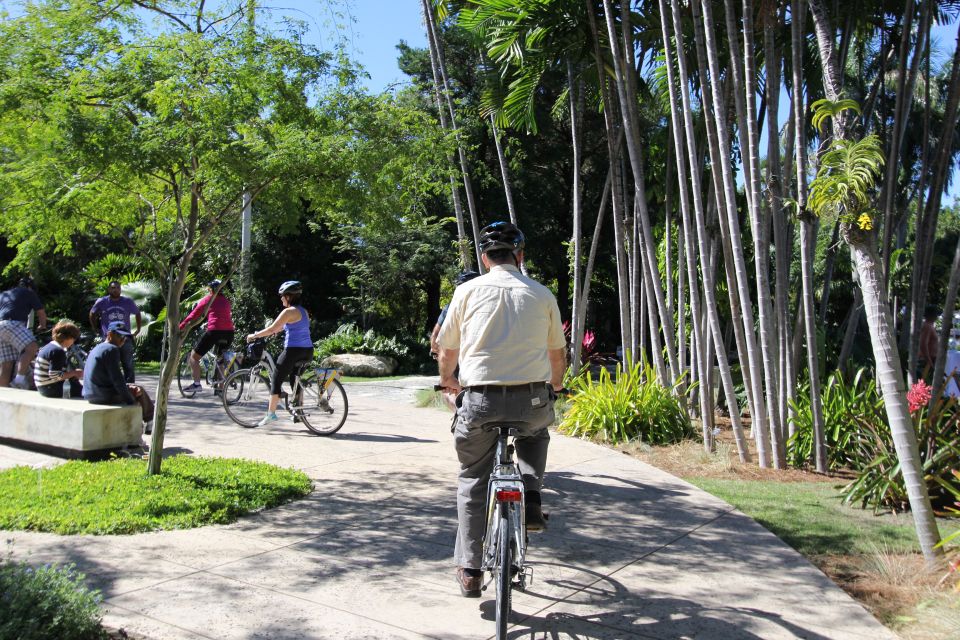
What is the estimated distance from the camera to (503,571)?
362cm

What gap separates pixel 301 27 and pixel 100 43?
5.15ft

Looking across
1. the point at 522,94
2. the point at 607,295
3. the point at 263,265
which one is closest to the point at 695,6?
the point at 522,94

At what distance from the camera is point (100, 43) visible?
624cm

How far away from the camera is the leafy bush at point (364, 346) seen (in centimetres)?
2223

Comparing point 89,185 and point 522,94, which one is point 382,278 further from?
point 89,185

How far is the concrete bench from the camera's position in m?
7.56

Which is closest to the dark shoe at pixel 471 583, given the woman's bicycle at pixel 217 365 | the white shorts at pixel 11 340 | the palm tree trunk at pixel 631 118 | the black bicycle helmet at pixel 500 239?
the black bicycle helmet at pixel 500 239

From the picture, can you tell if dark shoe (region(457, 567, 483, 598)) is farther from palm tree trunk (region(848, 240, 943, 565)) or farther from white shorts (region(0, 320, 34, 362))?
white shorts (region(0, 320, 34, 362))

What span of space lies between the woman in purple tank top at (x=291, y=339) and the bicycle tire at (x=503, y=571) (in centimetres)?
607

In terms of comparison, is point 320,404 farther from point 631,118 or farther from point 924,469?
point 924,469

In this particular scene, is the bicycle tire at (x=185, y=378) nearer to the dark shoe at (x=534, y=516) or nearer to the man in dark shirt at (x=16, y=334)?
the man in dark shirt at (x=16, y=334)

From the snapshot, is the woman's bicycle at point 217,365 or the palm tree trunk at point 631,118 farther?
the woman's bicycle at point 217,365

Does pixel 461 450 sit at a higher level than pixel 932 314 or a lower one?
lower

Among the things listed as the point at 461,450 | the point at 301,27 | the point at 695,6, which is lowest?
the point at 461,450
